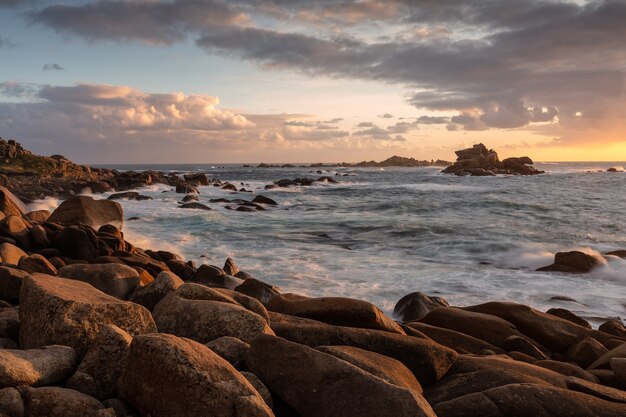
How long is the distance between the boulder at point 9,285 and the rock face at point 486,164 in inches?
4007

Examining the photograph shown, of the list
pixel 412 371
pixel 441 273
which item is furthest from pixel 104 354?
pixel 441 273

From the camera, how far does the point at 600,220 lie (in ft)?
88.4

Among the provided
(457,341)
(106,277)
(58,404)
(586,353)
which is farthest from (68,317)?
Result: (586,353)

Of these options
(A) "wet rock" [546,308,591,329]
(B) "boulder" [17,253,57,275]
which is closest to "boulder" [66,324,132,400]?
(B) "boulder" [17,253,57,275]

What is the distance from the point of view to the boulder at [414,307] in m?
9.71

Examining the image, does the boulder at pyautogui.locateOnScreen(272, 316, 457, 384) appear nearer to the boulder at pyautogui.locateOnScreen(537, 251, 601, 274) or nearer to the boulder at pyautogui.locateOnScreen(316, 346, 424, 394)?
the boulder at pyautogui.locateOnScreen(316, 346, 424, 394)

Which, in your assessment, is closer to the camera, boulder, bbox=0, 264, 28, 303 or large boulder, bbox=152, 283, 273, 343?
large boulder, bbox=152, 283, 273, 343

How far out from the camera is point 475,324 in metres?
7.88

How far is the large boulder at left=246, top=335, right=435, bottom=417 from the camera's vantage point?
370cm

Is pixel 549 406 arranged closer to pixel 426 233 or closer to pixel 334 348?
pixel 334 348

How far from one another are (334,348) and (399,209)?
95.0 ft

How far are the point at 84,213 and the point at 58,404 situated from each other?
1373cm

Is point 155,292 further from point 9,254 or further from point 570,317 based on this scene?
point 570,317

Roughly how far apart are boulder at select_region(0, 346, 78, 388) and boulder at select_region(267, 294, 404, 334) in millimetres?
3176
